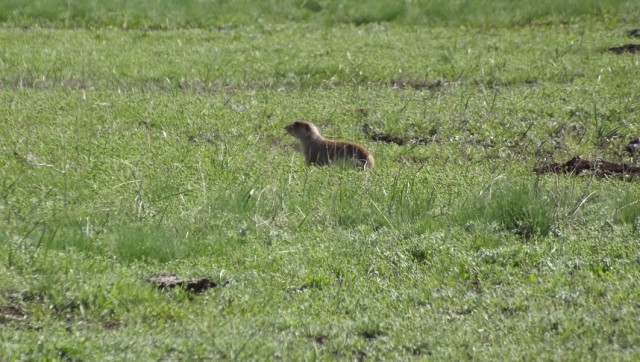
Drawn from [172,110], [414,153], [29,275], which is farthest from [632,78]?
[29,275]

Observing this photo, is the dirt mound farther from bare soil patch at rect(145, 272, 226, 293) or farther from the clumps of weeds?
bare soil patch at rect(145, 272, 226, 293)

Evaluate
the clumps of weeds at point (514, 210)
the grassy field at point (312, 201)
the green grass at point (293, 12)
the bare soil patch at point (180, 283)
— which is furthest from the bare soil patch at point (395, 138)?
the green grass at point (293, 12)

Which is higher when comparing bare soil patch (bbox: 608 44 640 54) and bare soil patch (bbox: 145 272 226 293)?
bare soil patch (bbox: 608 44 640 54)

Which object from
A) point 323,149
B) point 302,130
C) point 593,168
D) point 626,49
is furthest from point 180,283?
point 626,49

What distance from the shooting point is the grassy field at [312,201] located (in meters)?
5.98

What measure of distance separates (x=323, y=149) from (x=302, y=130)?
0.43m

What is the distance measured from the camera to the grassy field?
5.98m

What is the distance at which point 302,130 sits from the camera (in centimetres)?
1070

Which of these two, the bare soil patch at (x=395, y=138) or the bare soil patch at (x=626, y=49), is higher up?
the bare soil patch at (x=626, y=49)

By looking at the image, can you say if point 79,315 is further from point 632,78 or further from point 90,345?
point 632,78

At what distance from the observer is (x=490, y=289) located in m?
6.71

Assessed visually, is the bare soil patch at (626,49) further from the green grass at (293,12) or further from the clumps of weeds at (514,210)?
the clumps of weeds at (514,210)

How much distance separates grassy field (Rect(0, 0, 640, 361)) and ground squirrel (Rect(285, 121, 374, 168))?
18 centimetres

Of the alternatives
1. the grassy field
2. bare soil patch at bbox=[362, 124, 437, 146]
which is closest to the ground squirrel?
the grassy field
